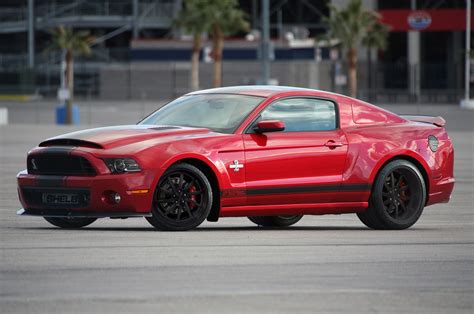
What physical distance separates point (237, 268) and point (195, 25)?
78.7m

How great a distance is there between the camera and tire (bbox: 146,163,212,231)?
13.6m

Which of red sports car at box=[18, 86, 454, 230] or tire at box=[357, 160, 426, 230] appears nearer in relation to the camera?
red sports car at box=[18, 86, 454, 230]

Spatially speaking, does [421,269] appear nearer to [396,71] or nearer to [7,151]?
[7,151]

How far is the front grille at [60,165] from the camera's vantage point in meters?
13.5

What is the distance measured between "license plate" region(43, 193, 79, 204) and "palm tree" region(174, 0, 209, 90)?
73.9 metres

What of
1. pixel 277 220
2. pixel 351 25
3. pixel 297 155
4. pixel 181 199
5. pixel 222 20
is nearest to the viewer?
pixel 181 199

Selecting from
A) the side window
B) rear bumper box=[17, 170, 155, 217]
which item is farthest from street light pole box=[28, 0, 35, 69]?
rear bumper box=[17, 170, 155, 217]

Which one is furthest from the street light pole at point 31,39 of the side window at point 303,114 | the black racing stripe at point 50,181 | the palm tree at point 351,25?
the black racing stripe at point 50,181

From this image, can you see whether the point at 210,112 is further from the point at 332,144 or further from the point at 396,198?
the point at 396,198

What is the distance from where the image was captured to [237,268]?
434 inches

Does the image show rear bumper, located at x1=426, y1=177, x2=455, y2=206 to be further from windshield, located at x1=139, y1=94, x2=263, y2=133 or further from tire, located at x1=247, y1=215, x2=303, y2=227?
windshield, located at x1=139, y1=94, x2=263, y2=133

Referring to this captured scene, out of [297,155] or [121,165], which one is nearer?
[121,165]

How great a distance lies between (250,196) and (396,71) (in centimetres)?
7200

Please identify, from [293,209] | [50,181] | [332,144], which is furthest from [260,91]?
[50,181]
